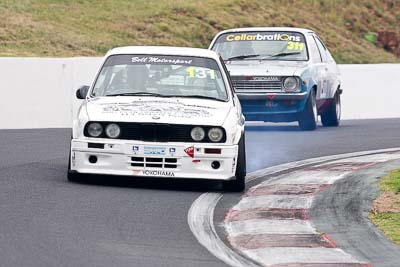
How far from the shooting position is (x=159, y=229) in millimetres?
9695

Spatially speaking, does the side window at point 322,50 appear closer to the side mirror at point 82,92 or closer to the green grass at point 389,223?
the side mirror at point 82,92

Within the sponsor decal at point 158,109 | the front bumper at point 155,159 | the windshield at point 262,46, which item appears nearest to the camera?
the front bumper at point 155,159

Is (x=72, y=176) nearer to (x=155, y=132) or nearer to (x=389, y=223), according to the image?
(x=155, y=132)

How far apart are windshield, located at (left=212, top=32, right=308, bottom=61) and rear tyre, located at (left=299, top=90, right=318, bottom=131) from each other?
707 mm

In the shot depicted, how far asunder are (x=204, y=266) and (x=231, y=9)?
31611mm

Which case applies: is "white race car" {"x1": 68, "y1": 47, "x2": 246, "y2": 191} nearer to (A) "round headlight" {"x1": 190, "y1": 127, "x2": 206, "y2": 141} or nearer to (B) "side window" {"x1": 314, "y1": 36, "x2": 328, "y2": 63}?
(A) "round headlight" {"x1": 190, "y1": 127, "x2": 206, "y2": 141}

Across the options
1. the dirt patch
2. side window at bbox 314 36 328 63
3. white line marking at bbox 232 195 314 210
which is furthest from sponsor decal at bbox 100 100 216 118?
side window at bbox 314 36 328 63

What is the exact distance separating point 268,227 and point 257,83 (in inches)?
396

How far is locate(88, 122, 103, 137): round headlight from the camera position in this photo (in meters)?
12.1

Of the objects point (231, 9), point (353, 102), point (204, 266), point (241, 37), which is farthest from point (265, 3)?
point (204, 266)

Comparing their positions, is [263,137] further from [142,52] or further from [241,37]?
[142,52]

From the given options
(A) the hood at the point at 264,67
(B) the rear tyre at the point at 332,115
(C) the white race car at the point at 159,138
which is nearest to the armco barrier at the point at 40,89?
(A) the hood at the point at 264,67

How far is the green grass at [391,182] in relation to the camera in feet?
40.5

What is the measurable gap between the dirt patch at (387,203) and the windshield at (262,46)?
28.1ft
